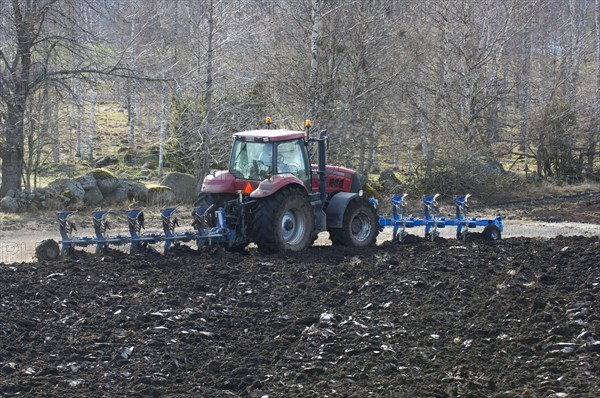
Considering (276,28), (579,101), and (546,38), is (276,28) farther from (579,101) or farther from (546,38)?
(546,38)

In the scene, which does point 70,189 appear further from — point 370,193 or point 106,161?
point 106,161

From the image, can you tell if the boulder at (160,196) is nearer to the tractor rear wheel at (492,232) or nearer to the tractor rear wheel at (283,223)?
the tractor rear wheel at (283,223)

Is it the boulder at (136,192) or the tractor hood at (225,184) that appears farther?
the boulder at (136,192)

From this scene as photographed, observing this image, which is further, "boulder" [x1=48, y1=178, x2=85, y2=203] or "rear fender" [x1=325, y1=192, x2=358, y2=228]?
"boulder" [x1=48, y1=178, x2=85, y2=203]

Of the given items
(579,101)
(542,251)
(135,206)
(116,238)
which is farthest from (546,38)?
(116,238)

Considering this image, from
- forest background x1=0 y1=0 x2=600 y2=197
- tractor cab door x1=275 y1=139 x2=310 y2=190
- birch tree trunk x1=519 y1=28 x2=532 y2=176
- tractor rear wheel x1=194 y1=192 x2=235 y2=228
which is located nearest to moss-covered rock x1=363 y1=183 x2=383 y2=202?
forest background x1=0 y1=0 x2=600 y2=197

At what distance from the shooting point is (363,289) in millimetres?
12711

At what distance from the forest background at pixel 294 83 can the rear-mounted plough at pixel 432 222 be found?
7661 millimetres

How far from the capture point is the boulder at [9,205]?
2178 centimetres

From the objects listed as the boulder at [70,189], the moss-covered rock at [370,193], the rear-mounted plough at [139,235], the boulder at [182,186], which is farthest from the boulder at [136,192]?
the rear-mounted plough at [139,235]

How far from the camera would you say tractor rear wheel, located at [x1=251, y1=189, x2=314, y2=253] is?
15.1 m

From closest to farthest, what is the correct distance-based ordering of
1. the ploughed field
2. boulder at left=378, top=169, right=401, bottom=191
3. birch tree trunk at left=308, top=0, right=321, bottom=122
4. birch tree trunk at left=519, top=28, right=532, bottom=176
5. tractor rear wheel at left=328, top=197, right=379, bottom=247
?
the ploughed field → tractor rear wheel at left=328, top=197, right=379, bottom=247 → birch tree trunk at left=308, top=0, right=321, bottom=122 → boulder at left=378, top=169, right=401, bottom=191 → birch tree trunk at left=519, top=28, right=532, bottom=176

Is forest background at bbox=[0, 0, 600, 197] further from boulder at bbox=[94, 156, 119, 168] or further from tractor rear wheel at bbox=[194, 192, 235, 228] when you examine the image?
tractor rear wheel at bbox=[194, 192, 235, 228]

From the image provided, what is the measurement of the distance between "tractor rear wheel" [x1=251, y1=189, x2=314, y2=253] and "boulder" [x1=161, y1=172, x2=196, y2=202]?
952 centimetres
